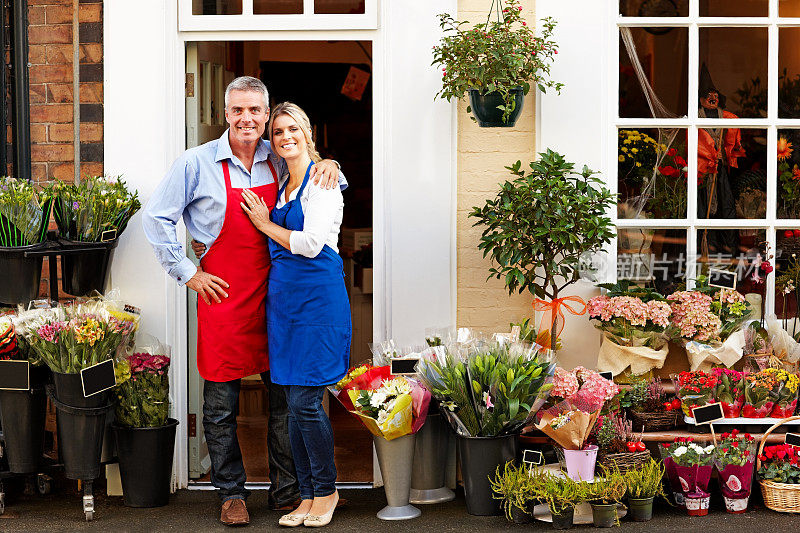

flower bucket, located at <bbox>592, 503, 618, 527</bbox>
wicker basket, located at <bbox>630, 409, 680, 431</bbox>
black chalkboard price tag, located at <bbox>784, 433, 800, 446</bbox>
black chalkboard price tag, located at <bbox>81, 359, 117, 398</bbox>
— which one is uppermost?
black chalkboard price tag, located at <bbox>81, 359, 117, 398</bbox>

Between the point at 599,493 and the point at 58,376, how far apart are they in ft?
8.02

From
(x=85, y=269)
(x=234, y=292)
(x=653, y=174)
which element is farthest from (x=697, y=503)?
(x=85, y=269)

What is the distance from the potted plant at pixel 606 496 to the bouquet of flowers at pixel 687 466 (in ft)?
0.91

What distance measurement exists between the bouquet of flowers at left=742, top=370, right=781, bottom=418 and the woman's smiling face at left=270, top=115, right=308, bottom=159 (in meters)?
2.33

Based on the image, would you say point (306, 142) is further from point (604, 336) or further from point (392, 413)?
point (604, 336)

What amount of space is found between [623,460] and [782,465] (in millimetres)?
750

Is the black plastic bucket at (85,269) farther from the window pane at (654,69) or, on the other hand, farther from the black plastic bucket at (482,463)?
the window pane at (654,69)

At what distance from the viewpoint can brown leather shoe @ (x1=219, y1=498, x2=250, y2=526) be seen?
454cm

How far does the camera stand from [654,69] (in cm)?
509

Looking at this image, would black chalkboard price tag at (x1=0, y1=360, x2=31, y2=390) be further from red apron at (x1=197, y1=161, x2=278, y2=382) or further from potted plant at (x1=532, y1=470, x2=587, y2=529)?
potted plant at (x1=532, y1=470, x2=587, y2=529)

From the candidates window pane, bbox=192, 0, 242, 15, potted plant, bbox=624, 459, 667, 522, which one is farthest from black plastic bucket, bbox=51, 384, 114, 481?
potted plant, bbox=624, 459, 667, 522

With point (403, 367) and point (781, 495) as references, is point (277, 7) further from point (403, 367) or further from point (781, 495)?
point (781, 495)

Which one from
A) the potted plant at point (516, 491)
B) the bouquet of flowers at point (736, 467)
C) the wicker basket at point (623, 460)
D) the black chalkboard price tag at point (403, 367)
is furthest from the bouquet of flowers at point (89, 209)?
the bouquet of flowers at point (736, 467)

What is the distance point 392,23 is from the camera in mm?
4992
